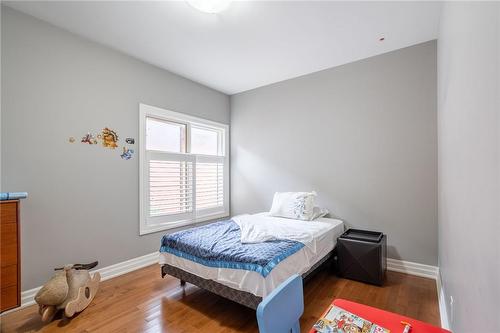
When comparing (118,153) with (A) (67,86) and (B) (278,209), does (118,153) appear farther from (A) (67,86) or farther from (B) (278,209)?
(B) (278,209)

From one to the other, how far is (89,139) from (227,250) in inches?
80.0

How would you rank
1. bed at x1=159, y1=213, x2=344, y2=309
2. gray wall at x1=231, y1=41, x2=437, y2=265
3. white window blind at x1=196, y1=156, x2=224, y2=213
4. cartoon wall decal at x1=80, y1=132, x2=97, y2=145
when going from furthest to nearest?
white window blind at x1=196, y1=156, x2=224, y2=213 → gray wall at x1=231, y1=41, x2=437, y2=265 → cartoon wall decal at x1=80, y1=132, x2=97, y2=145 → bed at x1=159, y1=213, x2=344, y2=309

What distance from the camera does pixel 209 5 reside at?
2.07 metres

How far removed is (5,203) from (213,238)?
65.5 inches

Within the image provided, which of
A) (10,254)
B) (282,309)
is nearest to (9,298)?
(10,254)

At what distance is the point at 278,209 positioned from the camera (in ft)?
11.3

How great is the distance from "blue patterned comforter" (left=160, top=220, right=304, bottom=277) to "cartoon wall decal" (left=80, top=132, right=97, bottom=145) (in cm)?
141

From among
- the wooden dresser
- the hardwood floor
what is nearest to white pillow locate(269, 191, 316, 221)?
the hardwood floor

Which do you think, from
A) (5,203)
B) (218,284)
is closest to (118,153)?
(5,203)

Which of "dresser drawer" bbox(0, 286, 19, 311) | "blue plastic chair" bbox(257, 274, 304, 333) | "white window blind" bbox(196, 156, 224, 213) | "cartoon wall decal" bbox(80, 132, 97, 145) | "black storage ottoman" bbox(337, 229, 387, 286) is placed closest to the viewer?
"blue plastic chair" bbox(257, 274, 304, 333)

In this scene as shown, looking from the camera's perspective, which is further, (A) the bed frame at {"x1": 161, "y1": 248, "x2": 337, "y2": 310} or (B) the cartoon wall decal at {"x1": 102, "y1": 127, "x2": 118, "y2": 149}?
(B) the cartoon wall decal at {"x1": 102, "y1": 127, "x2": 118, "y2": 149}

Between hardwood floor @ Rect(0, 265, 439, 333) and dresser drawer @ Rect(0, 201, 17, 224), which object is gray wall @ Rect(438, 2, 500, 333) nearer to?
hardwood floor @ Rect(0, 265, 439, 333)

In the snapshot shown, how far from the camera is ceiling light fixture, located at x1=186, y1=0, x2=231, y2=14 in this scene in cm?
203

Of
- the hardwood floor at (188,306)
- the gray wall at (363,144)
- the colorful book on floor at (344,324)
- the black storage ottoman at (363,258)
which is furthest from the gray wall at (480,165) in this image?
the gray wall at (363,144)
